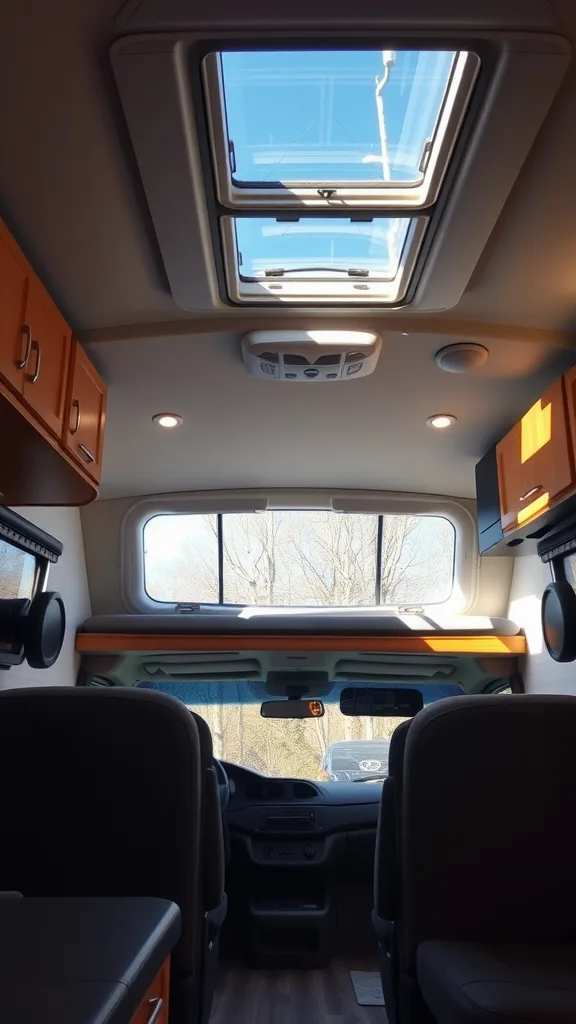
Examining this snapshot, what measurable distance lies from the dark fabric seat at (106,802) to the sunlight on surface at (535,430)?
5.63 feet

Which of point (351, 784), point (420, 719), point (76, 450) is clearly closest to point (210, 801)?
point (420, 719)

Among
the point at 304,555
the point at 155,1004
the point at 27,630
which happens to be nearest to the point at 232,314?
the point at 27,630

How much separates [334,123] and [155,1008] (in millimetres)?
Result: 2036

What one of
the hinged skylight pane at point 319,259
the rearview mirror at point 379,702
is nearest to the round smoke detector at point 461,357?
the hinged skylight pane at point 319,259

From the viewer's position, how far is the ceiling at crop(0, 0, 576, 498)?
1485 mm

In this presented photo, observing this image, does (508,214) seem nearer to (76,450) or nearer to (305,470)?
(76,450)

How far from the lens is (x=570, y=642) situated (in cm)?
328

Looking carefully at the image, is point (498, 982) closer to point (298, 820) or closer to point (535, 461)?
point (535, 461)

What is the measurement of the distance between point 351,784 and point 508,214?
Answer: 3348 millimetres

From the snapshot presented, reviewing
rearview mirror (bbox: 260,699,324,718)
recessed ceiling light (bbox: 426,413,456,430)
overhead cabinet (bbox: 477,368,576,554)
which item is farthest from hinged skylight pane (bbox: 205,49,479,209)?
rearview mirror (bbox: 260,699,324,718)

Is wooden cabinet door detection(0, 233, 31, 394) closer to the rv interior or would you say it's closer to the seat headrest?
the rv interior

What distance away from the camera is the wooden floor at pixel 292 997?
308 centimetres

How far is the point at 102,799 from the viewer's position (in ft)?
6.57

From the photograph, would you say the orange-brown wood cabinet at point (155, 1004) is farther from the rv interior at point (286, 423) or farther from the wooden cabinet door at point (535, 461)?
the wooden cabinet door at point (535, 461)
